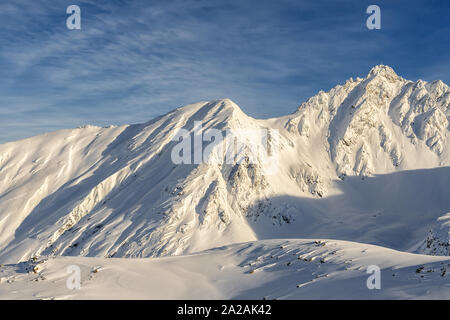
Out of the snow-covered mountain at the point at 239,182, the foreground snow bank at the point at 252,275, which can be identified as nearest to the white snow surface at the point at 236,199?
the foreground snow bank at the point at 252,275

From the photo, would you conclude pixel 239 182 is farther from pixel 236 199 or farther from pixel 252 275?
pixel 252 275

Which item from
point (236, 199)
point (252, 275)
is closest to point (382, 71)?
point (236, 199)

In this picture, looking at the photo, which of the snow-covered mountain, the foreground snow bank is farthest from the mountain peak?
the foreground snow bank

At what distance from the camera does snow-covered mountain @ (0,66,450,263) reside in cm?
5728

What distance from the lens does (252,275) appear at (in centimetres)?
1728

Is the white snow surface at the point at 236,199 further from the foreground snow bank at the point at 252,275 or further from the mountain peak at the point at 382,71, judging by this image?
the mountain peak at the point at 382,71

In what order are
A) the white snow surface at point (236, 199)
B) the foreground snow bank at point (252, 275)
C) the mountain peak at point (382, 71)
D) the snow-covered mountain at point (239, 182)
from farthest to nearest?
the mountain peak at point (382, 71) < the snow-covered mountain at point (239, 182) < the white snow surface at point (236, 199) < the foreground snow bank at point (252, 275)

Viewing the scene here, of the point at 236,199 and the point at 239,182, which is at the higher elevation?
the point at 239,182

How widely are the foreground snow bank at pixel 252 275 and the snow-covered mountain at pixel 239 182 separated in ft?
111

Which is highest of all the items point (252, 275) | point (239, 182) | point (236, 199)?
point (239, 182)

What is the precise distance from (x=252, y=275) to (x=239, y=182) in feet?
155

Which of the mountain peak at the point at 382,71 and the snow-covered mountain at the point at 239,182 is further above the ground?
the mountain peak at the point at 382,71

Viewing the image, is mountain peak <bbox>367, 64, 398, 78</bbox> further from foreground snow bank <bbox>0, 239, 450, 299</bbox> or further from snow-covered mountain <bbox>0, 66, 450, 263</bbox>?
foreground snow bank <bbox>0, 239, 450, 299</bbox>

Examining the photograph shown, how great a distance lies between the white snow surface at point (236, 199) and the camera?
16484mm
